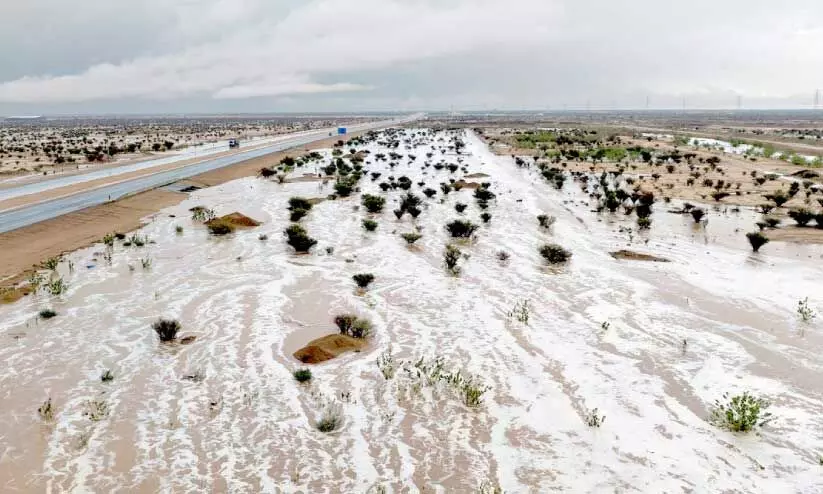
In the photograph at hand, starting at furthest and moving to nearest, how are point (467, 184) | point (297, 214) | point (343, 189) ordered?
point (467, 184), point (343, 189), point (297, 214)

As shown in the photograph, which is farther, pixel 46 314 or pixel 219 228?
pixel 219 228

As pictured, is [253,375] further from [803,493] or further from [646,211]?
[646,211]

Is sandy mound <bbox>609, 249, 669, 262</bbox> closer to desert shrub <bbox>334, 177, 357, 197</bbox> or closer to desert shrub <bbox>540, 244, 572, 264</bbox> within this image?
desert shrub <bbox>540, 244, 572, 264</bbox>

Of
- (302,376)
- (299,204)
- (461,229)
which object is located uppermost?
(299,204)

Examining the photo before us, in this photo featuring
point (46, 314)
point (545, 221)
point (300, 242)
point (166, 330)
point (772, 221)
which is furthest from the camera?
point (545, 221)

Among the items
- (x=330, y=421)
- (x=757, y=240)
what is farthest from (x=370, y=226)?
(x=330, y=421)

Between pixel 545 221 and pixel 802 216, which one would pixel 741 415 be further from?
pixel 802 216
